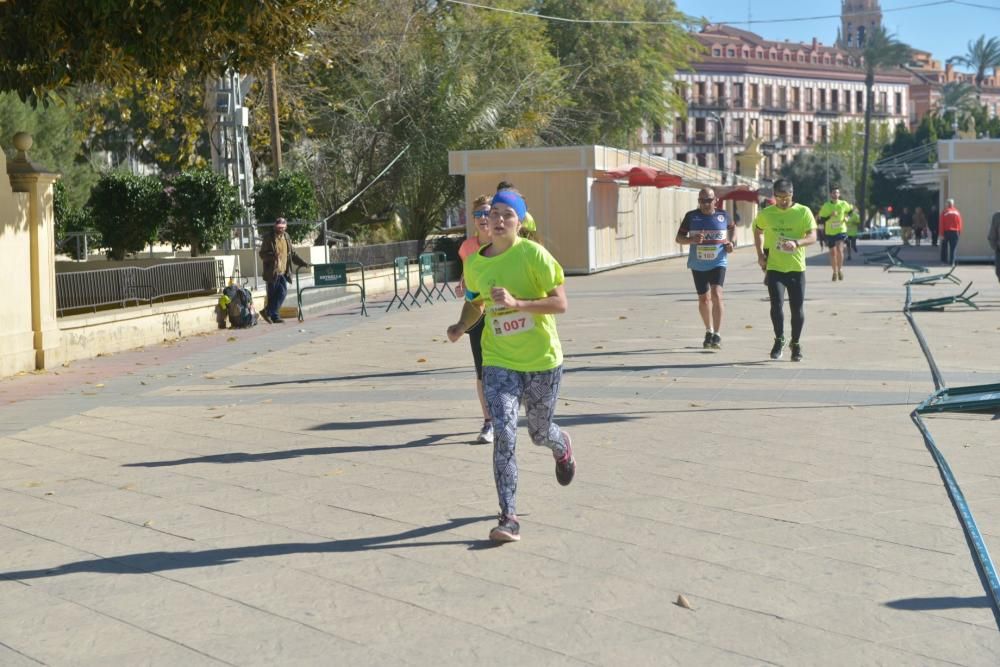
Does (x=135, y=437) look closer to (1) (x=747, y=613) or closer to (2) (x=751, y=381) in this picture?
(2) (x=751, y=381)

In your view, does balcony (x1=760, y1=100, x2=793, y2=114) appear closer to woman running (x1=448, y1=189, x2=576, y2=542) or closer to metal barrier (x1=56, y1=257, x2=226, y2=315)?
metal barrier (x1=56, y1=257, x2=226, y2=315)

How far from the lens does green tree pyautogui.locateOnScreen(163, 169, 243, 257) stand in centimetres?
2305

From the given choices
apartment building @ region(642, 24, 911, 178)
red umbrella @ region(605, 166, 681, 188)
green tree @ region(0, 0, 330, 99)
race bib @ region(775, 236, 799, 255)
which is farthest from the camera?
apartment building @ region(642, 24, 911, 178)

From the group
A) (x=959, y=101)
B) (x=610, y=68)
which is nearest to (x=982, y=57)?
(x=959, y=101)

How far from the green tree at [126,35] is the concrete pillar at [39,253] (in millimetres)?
1046

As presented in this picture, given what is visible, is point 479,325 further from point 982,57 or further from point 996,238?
point 982,57

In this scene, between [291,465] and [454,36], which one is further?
[454,36]

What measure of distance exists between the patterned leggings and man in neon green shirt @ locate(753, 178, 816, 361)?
6735mm

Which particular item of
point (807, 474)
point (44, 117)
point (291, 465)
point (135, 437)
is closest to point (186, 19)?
point (135, 437)

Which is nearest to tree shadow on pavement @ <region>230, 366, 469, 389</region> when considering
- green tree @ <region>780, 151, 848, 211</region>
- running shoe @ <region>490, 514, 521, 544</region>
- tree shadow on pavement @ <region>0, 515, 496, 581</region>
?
tree shadow on pavement @ <region>0, 515, 496, 581</region>

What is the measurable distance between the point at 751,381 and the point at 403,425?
337 cm

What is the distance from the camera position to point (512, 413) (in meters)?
6.24

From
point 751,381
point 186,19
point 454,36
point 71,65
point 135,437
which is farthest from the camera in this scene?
point 454,36

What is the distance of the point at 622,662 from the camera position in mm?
4500
